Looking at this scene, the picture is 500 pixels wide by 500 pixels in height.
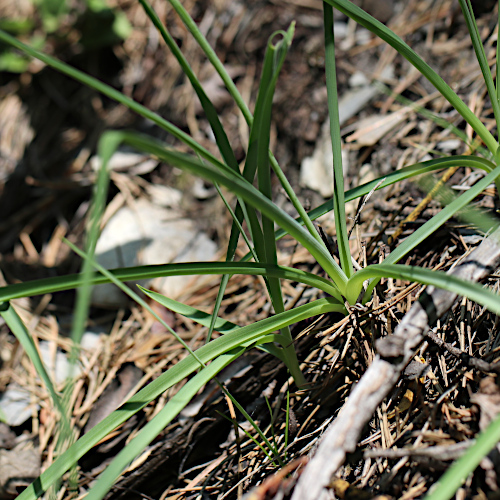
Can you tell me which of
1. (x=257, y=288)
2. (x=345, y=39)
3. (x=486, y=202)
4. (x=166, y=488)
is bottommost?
(x=166, y=488)

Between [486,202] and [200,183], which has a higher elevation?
[486,202]

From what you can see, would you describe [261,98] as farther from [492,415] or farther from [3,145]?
[3,145]

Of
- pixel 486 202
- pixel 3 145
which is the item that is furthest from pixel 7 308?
pixel 3 145

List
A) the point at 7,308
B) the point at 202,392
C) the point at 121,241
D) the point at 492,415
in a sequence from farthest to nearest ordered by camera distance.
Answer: the point at 121,241
the point at 202,392
the point at 7,308
the point at 492,415

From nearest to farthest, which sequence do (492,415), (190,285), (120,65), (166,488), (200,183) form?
(492,415) → (166,488) → (190,285) → (200,183) → (120,65)

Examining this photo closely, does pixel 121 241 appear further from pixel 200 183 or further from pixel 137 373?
pixel 137 373

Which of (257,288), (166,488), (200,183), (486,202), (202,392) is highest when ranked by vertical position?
(486,202)

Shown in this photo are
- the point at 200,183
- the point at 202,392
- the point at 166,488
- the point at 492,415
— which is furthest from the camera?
the point at 200,183

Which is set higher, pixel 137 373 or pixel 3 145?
pixel 3 145

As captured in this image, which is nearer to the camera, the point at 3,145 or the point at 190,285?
the point at 190,285

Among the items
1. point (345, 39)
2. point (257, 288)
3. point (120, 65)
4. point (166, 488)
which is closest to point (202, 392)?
point (166, 488)
